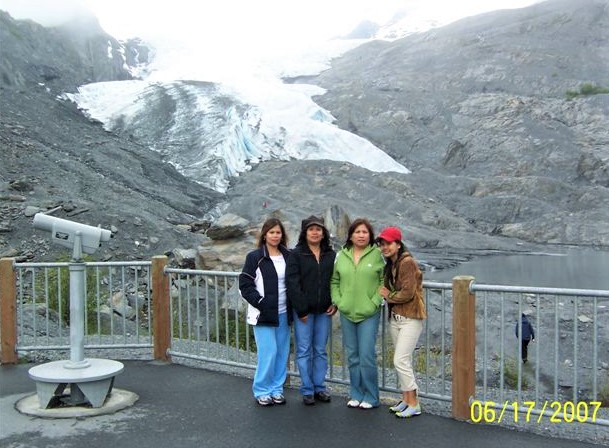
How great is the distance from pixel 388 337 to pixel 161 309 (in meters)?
5.94

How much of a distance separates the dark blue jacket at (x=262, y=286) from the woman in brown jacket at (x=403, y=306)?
110 cm

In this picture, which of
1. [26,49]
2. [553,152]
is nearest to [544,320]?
[553,152]

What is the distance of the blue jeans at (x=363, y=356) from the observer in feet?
21.6

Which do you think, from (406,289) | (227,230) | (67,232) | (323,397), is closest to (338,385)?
(323,397)

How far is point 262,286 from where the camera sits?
682 cm

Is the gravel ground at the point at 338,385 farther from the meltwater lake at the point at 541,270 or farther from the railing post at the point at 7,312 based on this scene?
the meltwater lake at the point at 541,270

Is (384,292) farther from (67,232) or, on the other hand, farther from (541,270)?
(541,270)

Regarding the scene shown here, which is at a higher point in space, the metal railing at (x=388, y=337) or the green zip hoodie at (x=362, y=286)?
the green zip hoodie at (x=362, y=286)

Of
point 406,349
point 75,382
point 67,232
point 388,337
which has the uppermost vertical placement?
point 67,232

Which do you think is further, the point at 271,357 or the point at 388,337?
the point at 388,337

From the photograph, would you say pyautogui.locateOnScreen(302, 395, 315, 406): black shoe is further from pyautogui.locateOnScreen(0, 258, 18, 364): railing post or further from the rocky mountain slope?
the rocky mountain slope

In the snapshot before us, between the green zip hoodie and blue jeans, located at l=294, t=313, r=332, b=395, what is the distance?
1.12ft

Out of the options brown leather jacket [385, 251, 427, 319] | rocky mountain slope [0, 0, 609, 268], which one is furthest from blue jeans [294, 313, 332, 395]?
rocky mountain slope [0, 0, 609, 268]
